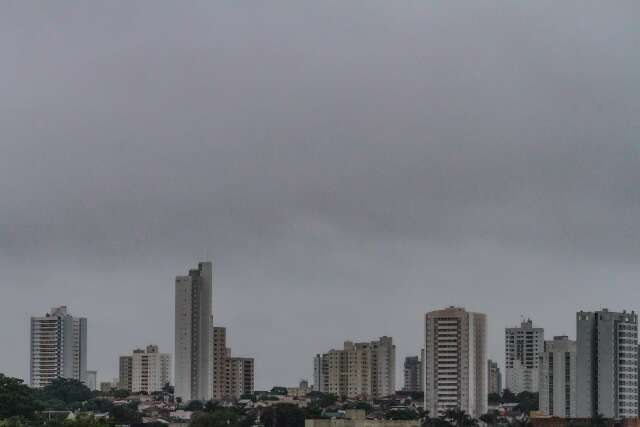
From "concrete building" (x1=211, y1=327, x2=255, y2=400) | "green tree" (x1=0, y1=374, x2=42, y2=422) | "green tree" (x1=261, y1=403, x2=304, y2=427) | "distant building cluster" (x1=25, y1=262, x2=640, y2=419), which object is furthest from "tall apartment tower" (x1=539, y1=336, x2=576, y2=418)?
"concrete building" (x1=211, y1=327, x2=255, y2=400)

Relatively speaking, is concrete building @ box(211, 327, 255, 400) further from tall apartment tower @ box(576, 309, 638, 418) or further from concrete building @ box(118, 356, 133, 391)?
tall apartment tower @ box(576, 309, 638, 418)

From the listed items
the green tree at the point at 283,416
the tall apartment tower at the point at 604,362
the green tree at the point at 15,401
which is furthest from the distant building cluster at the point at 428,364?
the green tree at the point at 15,401

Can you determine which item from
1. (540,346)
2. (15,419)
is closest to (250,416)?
(15,419)

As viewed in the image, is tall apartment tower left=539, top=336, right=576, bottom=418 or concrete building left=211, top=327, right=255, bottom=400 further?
concrete building left=211, top=327, right=255, bottom=400

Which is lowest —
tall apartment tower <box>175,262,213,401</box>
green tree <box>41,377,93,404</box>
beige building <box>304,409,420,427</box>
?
beige building <box>304,409,420,427</box>

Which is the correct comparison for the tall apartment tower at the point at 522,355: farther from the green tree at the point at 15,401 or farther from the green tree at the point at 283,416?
the green tree at the point at 15,401

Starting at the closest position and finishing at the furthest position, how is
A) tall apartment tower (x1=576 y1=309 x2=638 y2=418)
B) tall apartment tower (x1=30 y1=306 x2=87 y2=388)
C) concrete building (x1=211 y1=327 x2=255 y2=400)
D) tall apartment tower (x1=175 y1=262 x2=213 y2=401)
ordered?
tall apartment tower (x1=576 y1=309 x2=638 y2=418) < tall apartment tower (x1=175 y1=262 x2=213 y2=401) < concrete building (x1=211 y1=327 x2=255 y2=400) < tall apartment tower (x1=30 y1=306 x2=87 y2=388)

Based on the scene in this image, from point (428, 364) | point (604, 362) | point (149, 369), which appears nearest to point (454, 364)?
point (428, 364)

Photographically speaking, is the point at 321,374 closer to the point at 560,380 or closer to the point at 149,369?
the point at 149,369
